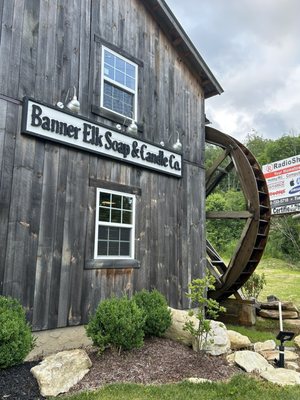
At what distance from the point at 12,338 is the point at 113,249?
2448 millimetres

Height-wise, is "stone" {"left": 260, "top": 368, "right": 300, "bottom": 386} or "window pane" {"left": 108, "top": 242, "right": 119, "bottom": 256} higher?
"window pane" {"left": 108, "top": 242, "right": 119, "bottom": 256}

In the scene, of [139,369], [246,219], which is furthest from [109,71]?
[246,219]

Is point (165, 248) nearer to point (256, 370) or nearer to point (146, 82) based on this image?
point (256, 370)

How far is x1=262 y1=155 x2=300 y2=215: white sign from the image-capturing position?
9.73m

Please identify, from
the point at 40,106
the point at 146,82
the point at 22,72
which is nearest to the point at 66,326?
the point at 40,106

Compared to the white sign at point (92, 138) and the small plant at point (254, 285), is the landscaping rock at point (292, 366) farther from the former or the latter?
the small plant at point (254, 285)

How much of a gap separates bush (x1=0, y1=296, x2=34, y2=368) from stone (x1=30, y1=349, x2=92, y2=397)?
25cm

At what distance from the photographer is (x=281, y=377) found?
4254 millimetres

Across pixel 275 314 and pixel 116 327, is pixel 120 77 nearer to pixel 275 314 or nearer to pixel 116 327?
pixel 116 327

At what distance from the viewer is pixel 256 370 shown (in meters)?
4.50

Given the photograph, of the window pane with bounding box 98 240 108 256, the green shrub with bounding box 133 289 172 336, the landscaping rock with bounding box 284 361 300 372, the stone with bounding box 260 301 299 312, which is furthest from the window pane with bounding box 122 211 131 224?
the stone with bounding box 260 301 299 312

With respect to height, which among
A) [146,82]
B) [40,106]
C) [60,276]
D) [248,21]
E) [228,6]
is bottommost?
[60,276]

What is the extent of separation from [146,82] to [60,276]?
4.31m

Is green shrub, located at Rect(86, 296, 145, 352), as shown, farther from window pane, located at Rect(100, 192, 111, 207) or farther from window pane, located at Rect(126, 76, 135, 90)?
window pane, located at Rect(126, 76, 135, 90)
